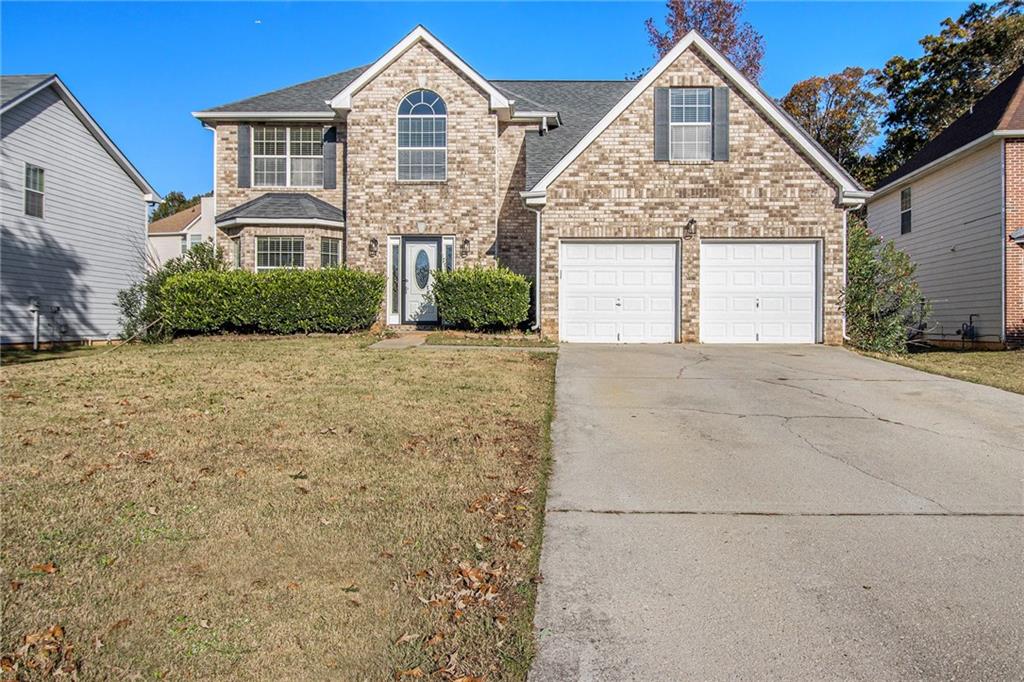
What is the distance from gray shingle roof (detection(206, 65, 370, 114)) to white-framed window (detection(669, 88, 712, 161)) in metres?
8.09

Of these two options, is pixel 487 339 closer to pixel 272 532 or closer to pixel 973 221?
pixel 272 532

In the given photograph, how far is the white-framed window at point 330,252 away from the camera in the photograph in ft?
61.1

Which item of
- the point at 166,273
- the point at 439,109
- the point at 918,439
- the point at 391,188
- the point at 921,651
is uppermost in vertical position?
the point at 439,109

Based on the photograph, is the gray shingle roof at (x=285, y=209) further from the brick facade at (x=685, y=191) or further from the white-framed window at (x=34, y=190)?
the brick facade at (x=685, y=191)

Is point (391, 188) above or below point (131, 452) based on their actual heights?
above

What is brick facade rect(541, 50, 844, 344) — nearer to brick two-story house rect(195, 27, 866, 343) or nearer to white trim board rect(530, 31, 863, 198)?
brick two-story house rect(195, 27, 866, 343)

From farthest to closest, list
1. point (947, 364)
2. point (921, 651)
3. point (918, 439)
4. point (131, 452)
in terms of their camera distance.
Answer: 1. point (947, 364)
2. point (918, 439)
3. point (131, 452)
4. point (921, 651)

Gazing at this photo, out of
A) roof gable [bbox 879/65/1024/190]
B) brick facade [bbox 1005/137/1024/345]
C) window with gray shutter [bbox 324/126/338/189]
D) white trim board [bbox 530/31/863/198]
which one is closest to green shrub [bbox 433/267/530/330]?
white trim board [bbox 530/31/863/198]

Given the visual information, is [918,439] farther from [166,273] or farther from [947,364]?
[166,273]

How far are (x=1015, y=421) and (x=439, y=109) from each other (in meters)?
14.4

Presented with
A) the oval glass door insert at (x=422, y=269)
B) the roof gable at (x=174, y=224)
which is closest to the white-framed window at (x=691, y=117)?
the oval glass door insert at (x=422, y=269)

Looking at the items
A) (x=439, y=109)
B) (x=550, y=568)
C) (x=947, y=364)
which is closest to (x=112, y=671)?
(x=550, y=568)

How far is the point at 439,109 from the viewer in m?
18.4

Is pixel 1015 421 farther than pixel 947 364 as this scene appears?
No
